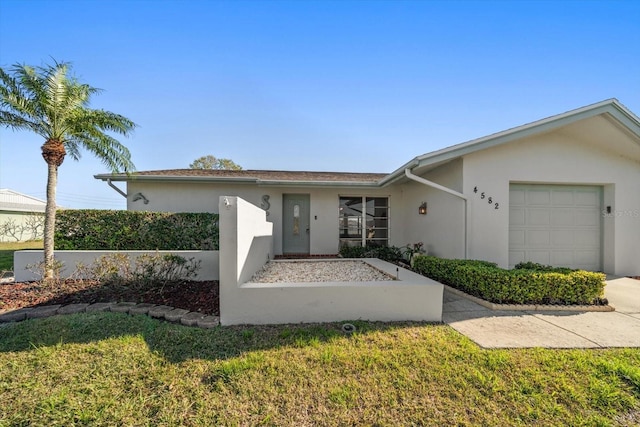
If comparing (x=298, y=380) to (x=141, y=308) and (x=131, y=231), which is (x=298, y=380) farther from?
(x=131, y=231)

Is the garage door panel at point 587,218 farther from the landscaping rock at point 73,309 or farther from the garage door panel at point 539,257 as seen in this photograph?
the landscaping rock at point 73,309

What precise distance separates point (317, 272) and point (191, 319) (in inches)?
106

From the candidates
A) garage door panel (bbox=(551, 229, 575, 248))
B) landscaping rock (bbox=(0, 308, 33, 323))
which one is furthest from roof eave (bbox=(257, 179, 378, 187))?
landscaping rock (bbox=(0, 308, 33, 323))

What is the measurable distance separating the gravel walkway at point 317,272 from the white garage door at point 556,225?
4261 millimetres

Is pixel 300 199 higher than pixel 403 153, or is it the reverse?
pixel 403 153

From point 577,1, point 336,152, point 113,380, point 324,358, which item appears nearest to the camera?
point 113,380

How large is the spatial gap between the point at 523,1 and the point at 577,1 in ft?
4.19

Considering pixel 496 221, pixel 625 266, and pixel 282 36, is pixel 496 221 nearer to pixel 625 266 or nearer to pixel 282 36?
pixel 625 266

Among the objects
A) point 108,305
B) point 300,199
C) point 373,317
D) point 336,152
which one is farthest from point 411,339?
point 336,152

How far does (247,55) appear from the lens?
827 centimetres

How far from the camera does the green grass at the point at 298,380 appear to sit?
224 cm

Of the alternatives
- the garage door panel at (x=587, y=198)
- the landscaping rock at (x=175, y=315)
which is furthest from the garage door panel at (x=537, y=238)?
the landscaping rock at (x=175, y=315)

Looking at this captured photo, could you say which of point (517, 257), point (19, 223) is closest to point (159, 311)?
point (517, 257)

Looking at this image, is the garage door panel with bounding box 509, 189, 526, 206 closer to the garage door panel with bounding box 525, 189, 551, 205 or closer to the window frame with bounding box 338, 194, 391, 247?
the garage door panel with bounding box 525, 189, 551, 205
